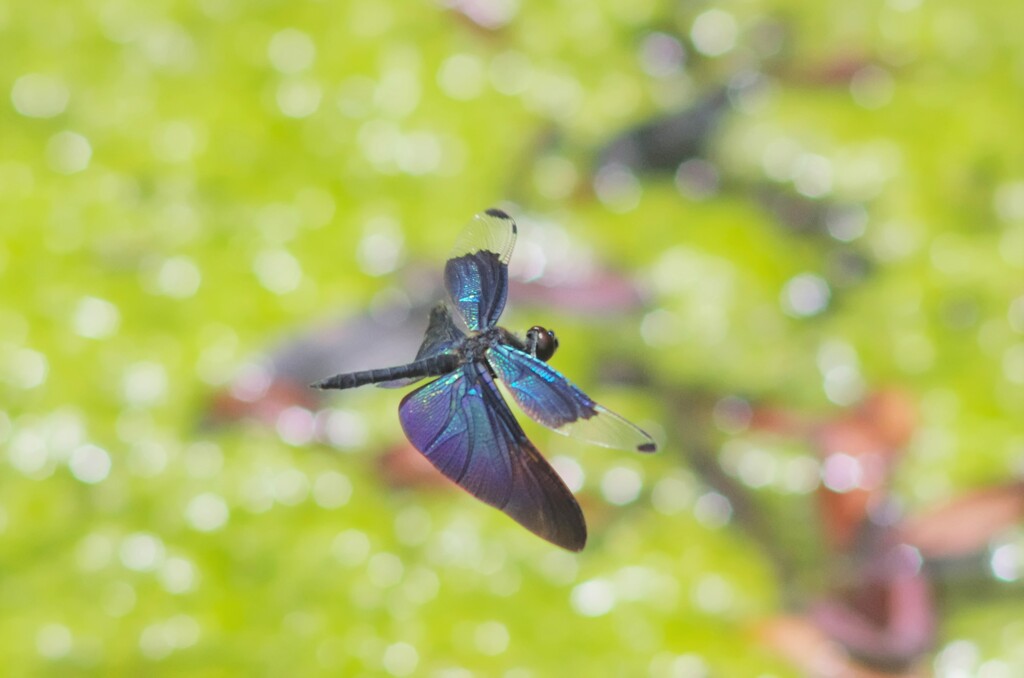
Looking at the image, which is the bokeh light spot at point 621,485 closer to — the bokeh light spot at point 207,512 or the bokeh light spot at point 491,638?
the bokeh light spot at point 491,638

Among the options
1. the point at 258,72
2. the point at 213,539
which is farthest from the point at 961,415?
the point at 258,72

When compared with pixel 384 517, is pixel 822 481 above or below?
above

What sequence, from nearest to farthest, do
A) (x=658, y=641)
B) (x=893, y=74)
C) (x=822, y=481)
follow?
(x=658, y=641) → (x=822, y=481) → (x=893, y=74)

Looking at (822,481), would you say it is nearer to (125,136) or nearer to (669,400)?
(669,400)

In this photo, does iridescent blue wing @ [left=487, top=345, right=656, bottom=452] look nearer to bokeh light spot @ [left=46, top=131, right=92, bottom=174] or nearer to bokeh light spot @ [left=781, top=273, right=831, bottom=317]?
bokeh light spot @ [left=781, top=273, right=831, bottom=317]

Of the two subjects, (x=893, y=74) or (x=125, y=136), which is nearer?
(x=125, y=136)

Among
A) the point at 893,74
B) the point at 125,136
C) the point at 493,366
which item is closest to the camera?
the point at 493,366
